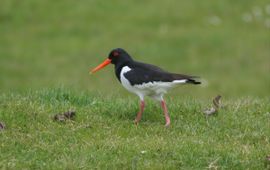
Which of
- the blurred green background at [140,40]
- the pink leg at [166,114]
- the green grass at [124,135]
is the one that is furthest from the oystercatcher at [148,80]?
the blurred green background at [140,40]

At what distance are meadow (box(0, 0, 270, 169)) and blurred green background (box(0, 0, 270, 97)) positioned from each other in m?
0.03

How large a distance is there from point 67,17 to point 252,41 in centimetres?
602

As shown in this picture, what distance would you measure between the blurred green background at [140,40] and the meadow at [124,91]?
3 cm

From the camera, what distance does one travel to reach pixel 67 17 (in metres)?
23.6

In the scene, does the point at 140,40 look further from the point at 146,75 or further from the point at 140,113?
the point at 146,75

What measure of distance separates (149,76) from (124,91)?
32.3 ft

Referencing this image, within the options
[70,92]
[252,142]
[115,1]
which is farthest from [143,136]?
[115,1]

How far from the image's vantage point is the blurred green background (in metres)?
20.5

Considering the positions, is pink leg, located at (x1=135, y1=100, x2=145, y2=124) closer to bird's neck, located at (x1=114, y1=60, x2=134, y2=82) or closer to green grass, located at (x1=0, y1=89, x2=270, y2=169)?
green grass, located at (x1=0, y1=89, x2=270, y2=169)

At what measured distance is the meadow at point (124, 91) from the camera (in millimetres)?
8508

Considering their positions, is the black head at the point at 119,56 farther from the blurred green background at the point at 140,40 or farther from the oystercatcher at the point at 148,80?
the blurred green background at the point at 140,40

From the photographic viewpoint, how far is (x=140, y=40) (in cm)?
2228

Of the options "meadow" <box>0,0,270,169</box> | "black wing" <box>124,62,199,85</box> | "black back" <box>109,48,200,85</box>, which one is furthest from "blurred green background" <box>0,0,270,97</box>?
"black wing" <box>124,62,199,85</box>

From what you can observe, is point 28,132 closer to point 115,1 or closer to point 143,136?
point 143,136
